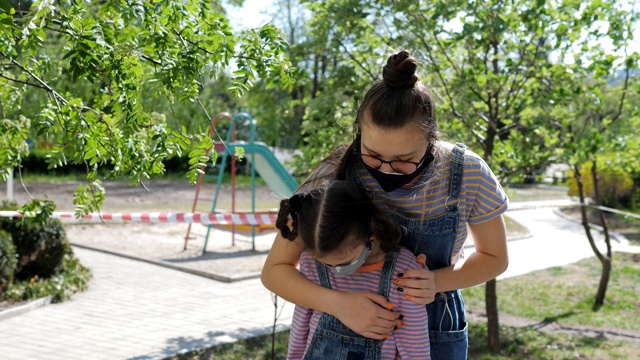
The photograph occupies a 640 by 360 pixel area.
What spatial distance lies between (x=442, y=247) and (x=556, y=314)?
6.36 meters

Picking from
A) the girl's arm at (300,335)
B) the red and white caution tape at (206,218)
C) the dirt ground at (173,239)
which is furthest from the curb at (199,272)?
the girl's arm at (300,335)

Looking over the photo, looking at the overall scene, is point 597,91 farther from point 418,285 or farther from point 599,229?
point 599,229

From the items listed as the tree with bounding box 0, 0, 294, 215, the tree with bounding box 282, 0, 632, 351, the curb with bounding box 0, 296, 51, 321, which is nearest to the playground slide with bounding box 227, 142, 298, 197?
the curb with bounding box 0, 296, 51, 321

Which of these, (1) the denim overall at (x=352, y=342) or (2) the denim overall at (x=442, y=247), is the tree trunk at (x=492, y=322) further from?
(1) the denim overall at (x=352, y=342)

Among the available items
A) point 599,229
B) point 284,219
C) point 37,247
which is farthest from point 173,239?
point 284,219

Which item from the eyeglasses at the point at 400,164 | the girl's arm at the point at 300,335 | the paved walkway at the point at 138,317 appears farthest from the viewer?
the paved walkway at the point at 138,317

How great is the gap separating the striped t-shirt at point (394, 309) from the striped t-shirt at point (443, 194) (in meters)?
0.14

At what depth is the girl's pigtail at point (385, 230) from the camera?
2107 millimetres

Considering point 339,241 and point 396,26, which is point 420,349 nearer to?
point 339,241

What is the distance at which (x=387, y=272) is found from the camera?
220cm

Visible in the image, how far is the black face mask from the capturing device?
2.19 metres

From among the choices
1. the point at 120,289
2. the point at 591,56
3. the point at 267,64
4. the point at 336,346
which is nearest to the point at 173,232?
the point at 120,289

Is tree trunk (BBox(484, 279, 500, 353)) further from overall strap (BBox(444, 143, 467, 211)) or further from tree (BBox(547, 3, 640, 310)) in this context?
overall strap (BBox(444, 143, 467, 211))

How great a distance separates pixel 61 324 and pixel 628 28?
564 cm
